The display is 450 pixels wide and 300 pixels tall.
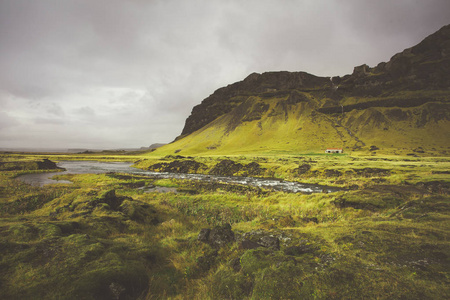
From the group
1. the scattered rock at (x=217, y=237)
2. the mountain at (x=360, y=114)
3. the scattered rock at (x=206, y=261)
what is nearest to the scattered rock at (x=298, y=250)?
the scattered rock at (x=217, y=237)

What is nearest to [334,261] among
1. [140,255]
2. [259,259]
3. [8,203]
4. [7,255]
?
[259,259]

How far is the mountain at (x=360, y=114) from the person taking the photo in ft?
371

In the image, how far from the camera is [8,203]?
15.6m

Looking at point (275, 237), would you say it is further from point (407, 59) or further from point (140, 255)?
point (407, 59)

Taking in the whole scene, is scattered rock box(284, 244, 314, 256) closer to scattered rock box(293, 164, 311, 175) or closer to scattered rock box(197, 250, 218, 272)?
scattered rock box(197, 250, 218, 272)

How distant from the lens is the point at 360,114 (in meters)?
141

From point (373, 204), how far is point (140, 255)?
17680mm

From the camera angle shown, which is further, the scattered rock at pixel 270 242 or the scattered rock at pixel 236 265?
the scattered rock at pixel 270 242

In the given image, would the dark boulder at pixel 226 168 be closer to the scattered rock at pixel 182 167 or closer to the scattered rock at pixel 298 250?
the scattered rock at pixel 182 167

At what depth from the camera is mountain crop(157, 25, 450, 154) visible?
113050mm

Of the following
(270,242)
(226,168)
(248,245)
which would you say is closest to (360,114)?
(226,168)

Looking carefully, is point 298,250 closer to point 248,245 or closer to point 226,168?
point 248,245

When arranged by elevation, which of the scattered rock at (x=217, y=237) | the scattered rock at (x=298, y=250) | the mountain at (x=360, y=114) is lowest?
the scattered rock at (x=217, y=237)

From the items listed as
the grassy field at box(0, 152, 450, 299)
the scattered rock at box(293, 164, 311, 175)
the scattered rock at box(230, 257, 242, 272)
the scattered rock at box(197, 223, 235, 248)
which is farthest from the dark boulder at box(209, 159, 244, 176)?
the scattered rock at box(230, 257, 242, 272)
